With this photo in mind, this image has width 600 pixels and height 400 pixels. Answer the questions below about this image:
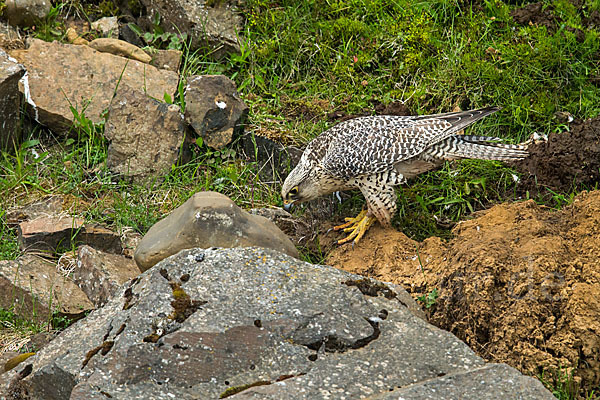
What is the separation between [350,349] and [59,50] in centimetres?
508

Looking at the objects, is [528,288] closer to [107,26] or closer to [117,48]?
[117,48]

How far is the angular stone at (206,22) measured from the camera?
24.2ft

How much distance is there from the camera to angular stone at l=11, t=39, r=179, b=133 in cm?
673

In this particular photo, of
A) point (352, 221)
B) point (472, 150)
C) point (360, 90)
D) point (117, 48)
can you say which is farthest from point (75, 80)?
point (472, 150)

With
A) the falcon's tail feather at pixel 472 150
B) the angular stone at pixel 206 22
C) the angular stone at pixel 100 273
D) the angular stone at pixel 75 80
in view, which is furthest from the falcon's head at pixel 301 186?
the angular stone at pixel 206 22

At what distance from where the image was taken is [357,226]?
5.76 meters

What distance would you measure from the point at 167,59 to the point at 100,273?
3052mm

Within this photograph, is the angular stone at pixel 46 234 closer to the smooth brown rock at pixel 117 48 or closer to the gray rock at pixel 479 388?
the smooth brown rock at pixel 117 48

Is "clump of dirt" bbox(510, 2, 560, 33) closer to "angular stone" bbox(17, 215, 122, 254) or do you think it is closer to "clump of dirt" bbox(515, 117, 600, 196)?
"clump of dirt" bbox(515, 117, 600, 196)

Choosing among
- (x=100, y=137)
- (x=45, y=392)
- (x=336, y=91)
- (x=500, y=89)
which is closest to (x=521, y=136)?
(x=500, y=89)

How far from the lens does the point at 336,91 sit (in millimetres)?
6953

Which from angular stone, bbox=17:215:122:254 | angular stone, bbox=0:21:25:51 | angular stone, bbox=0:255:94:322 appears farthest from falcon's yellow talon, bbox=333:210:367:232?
angular stone, bbox=0:21:25:51

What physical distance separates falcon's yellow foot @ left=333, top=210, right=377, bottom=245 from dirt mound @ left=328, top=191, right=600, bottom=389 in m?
0.83

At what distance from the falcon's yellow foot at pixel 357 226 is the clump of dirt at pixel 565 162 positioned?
4.35 feet
